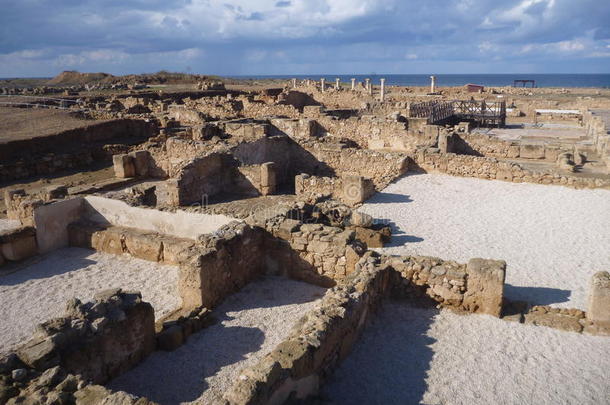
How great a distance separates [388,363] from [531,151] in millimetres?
15823

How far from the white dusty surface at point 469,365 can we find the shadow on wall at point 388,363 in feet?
0.04

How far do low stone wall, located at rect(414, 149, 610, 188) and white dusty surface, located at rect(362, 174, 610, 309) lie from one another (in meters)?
0.31

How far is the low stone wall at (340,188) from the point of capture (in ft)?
44.5

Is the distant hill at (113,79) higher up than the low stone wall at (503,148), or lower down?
higher up

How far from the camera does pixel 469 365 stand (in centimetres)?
623

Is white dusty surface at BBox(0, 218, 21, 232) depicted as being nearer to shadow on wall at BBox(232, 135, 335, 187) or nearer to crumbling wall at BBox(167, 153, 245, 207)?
crumbling wall at BBox(167, 153, 245, 207)

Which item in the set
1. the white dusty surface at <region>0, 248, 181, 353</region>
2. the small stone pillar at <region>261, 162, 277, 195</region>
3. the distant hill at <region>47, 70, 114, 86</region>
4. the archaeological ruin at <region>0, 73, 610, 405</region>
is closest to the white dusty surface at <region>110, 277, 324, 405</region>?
the archaeological ruin at <region>0, 73, 610, 405</region>

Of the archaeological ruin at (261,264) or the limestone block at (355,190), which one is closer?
the archaeological ruin at (261,264)

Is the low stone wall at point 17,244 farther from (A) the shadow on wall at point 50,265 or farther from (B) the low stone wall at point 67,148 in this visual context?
(B) the low stone wall at point 67,148

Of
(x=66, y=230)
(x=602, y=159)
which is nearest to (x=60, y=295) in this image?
(x=66, y=230)

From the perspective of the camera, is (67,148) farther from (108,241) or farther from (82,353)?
(82,353)

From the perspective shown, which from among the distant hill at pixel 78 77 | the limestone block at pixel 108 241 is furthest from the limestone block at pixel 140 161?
the distant hill at pixel 78 77

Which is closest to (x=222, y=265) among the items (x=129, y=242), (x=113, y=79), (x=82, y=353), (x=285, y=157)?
(x=82, y=353)

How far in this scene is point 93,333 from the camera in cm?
625
